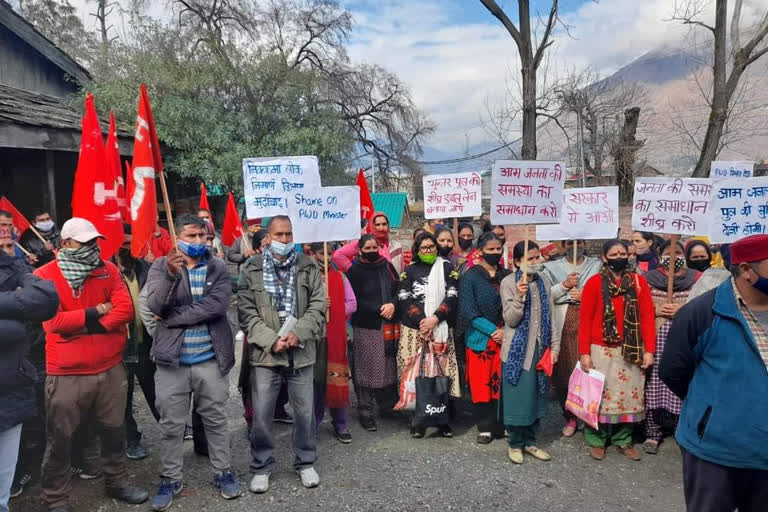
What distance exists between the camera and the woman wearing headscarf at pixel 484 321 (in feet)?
16.3

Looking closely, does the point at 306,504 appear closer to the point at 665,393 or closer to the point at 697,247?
the point at 665,393

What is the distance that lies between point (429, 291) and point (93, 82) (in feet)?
46.7

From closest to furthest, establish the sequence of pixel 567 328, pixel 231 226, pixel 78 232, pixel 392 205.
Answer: pixel 78 232 < pixel 567 328 < pixel 231 226 < pixel 392 205

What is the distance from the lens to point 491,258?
197 inches

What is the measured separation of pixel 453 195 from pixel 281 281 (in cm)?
347

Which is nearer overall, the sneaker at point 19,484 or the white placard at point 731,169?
the sneaker at point 19,484

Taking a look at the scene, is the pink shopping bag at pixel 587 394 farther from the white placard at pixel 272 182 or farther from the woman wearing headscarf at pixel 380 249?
the white placard at pixel 272 182

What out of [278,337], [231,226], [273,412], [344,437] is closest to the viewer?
[278,337]

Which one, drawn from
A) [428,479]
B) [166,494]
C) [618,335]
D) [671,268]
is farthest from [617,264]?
[166,494]

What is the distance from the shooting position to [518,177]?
16.3 feet

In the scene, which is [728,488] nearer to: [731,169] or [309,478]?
[309,478]

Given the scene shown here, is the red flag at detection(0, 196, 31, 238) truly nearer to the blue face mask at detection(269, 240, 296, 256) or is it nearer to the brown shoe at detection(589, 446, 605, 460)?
the blue face mask at detection(269, 240, 296, 256)

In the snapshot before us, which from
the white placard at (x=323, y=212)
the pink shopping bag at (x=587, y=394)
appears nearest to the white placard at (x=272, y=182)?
the white placard at (x=323, y=212)

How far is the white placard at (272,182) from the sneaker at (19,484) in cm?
262
